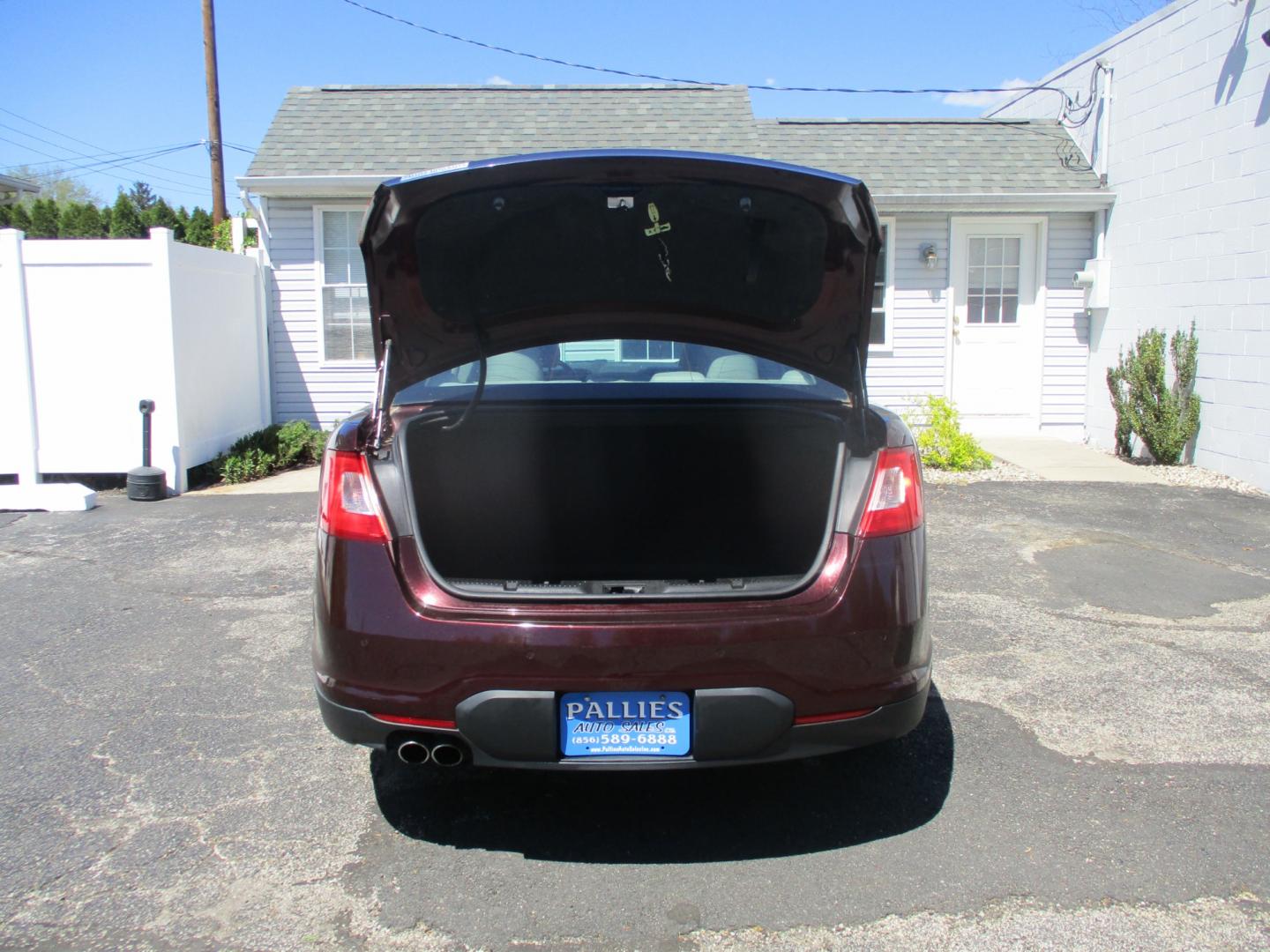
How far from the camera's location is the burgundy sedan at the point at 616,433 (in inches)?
98.6

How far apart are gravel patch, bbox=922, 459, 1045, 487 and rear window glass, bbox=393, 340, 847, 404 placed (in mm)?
4525

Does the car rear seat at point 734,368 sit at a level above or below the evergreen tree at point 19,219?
below

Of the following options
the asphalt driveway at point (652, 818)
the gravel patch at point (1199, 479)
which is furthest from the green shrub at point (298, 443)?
the gravel patch at point (1199, 479)

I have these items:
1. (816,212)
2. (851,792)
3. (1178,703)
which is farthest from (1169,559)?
(816,212)

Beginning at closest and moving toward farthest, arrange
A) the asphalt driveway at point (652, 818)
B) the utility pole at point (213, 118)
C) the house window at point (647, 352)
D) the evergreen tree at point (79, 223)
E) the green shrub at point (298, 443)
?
the asphalt driveway at point (652, 818) → the house window at point (647, 352) → the green shrub at point (298, 443) → the utility pole at point (213, 118) → the evergreen tree at point (79, 223)

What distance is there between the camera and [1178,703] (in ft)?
12.5

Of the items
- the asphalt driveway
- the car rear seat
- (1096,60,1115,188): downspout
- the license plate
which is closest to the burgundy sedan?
the license plate

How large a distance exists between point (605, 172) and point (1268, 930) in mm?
2484

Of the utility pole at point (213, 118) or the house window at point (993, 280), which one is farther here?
the utility pole at point (213, 118)

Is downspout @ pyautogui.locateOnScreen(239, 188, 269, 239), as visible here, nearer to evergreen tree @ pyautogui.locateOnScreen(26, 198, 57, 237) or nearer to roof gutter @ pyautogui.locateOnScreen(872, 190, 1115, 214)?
roof gutter @ pyautogui.locateOnScreen(872, 190, 1115, 214)

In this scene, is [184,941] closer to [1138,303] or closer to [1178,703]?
[1178,703]

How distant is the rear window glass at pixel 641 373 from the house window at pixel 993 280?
23.8 feet

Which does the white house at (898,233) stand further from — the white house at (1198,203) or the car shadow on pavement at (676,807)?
the car shadow on pavement at (676,807)

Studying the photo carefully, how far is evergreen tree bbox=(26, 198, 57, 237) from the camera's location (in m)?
19.5
